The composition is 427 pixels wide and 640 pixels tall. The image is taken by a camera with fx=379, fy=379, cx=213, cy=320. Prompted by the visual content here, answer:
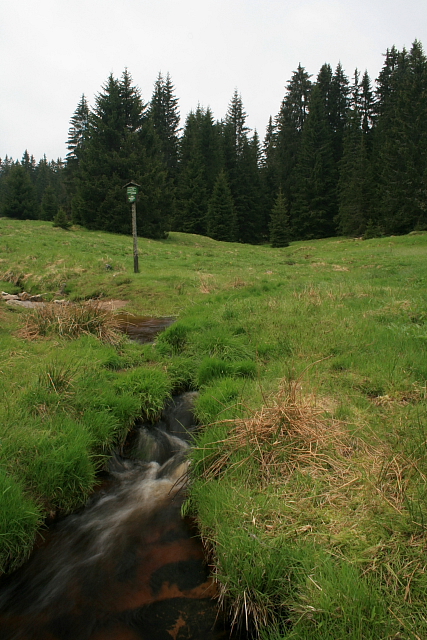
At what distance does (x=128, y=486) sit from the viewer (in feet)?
13.2

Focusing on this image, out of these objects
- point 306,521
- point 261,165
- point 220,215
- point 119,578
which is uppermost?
point 261,165

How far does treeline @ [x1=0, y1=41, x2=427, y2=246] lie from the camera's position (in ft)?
114

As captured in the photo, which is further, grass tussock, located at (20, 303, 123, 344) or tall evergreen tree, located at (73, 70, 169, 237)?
tall evergreen tree, located at (73, 70, 169, 237)

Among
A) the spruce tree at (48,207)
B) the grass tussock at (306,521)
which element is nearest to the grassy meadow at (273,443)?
the grass tussock at (306,521)

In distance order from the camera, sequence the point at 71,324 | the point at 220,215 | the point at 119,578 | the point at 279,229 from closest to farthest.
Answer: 1. the point at 119,578
2. the point at 71,324
3. the point at 279,229
4. the point at 220,215

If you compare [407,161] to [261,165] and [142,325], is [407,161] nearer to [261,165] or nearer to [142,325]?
[261,165]

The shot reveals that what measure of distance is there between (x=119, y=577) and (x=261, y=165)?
6791cm

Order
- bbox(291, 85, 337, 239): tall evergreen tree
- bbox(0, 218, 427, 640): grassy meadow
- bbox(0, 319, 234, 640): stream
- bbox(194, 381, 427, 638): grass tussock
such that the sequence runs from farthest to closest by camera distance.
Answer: bbox(291, 85, 337, 239): tall evergreen tree, bbox(0, 319, 234, 640): stream, bbox(0, 218, 427, 640): grassy meadow, bbox(194, 381, 427, 638): grass tussock

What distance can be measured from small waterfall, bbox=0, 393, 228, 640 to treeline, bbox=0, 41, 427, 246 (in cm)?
3247

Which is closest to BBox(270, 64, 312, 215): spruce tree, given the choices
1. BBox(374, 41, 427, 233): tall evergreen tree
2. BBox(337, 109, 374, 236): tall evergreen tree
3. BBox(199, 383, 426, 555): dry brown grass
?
BBox(337, 109, 374, 236): tall evergreen tree

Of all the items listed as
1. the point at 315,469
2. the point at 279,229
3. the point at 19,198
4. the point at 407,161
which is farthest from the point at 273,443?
the point at 19,198

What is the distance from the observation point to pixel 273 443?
3.56 m

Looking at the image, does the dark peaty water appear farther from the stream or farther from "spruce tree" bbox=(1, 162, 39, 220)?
"spruce tree" bbox=(1, 162, 39, 220)

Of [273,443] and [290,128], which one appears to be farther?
[290,128]
